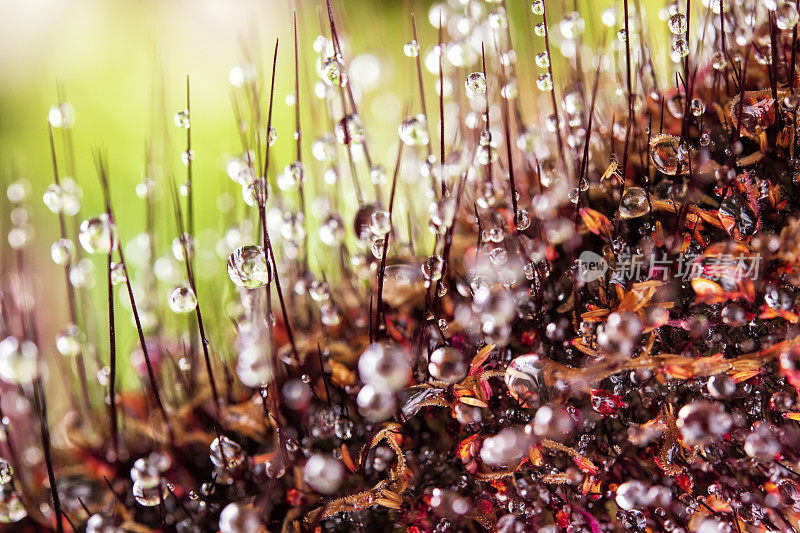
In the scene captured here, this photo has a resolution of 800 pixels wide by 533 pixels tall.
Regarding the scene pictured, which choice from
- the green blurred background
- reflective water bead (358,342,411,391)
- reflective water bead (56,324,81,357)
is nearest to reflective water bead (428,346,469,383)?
reflective water bead (358,342,411,391)

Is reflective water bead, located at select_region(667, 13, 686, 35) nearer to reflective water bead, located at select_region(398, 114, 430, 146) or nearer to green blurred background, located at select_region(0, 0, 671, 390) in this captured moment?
reflective water bead, located at select_region(398, 114, 430, 146)

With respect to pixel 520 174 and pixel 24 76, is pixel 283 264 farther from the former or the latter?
pixel 24 76

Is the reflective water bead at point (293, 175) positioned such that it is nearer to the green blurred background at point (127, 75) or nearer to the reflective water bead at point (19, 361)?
the reflective water bead at point (19, 361)

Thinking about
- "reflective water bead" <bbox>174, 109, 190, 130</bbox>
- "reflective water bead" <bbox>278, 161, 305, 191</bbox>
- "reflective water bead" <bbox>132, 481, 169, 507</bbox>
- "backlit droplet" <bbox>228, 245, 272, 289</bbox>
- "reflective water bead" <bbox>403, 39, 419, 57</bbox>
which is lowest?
"reflective water bead" <bbox>132, 481, 169, 507</bbox>

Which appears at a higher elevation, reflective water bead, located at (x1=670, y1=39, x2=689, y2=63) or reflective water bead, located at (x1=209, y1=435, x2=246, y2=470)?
reflective water bead, located at (x1=670, y1=39, x2=689, y2=63)

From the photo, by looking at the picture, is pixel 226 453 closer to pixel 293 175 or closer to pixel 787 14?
pixel 293 175

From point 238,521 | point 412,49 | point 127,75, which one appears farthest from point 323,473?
point 127,75

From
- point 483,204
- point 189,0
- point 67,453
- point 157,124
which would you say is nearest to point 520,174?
point 483,204
